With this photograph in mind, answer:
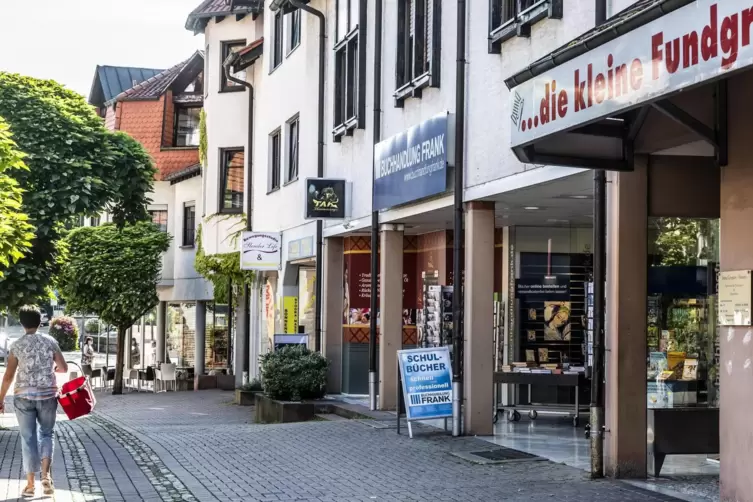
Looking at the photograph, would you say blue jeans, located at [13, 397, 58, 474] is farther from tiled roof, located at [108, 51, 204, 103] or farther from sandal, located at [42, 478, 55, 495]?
tiled roof, located at [108, 51, 204, 103]

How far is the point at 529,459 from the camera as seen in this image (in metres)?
13.3

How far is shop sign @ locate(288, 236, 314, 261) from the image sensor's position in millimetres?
24102

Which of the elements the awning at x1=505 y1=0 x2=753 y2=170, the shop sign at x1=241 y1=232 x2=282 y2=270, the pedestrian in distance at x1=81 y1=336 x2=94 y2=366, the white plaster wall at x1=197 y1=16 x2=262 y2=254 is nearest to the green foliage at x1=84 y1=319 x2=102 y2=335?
the pedestrian in distance at x1=81 y1=336 x2=94 y2=366

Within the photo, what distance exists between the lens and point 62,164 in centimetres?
2445

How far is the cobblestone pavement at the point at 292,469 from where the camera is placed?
1120cm

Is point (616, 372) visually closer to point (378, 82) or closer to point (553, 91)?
point (553, 91)

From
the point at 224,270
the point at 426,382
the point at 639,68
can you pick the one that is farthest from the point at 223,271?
the point at 639,68

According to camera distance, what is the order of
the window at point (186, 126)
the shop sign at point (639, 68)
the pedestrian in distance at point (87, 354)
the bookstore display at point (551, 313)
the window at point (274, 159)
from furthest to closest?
the pedestrian in distance at point (87, 354), the window at point (186, 126), the window at point (274, 159), the bookstore display at point (551, 313), the shop sign at point (639, 68)

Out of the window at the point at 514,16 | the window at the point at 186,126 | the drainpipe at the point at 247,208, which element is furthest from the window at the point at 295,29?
the window at the point at 186,126

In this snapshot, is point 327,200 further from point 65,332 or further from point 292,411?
point 65,332

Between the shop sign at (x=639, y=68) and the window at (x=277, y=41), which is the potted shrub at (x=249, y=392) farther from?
the shop sign at (x=639, y=68)

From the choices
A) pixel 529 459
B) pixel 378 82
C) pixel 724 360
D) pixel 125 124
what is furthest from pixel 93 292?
pixel 724 360

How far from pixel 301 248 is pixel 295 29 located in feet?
16.1

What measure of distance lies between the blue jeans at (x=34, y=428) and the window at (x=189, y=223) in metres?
29.4
